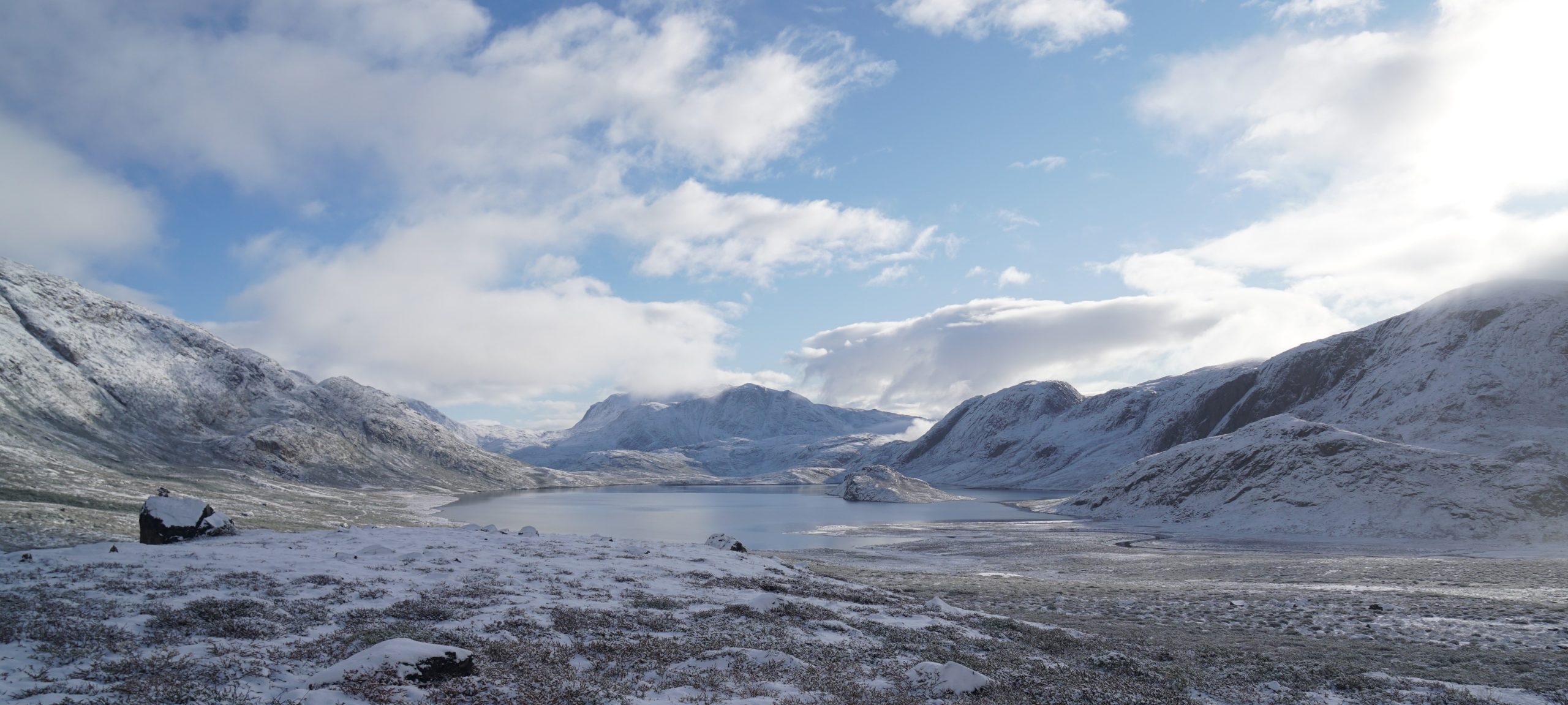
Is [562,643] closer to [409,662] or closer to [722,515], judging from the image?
[409,662]

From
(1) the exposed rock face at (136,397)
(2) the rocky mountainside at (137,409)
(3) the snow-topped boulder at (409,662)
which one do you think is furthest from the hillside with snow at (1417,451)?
(1) the exposed rock face at (136,397)

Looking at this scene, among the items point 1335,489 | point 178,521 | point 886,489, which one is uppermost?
point 178,521

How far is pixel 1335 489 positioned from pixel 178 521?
341 feet

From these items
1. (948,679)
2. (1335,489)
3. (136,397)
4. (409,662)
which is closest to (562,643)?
(409,662)

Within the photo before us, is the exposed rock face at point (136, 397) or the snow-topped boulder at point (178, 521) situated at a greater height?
the exposed rock face at point (136, 397)

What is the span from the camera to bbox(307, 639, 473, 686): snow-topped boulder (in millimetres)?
10828

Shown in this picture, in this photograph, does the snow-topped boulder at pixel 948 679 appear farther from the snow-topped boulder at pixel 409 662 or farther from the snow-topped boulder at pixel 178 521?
the snow-topped boulder at pixel 178 521

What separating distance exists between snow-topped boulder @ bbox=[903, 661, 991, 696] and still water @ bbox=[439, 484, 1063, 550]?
43.8 metres

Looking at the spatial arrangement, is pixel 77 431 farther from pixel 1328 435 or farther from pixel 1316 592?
pixel 1328 435

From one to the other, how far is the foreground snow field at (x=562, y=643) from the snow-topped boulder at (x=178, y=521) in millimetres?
2614

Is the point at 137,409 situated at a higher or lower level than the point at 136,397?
lower

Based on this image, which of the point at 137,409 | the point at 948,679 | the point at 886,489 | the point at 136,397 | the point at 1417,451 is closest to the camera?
the point at 948,679

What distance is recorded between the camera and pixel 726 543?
44.3 metres

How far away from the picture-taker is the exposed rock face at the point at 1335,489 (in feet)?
221
